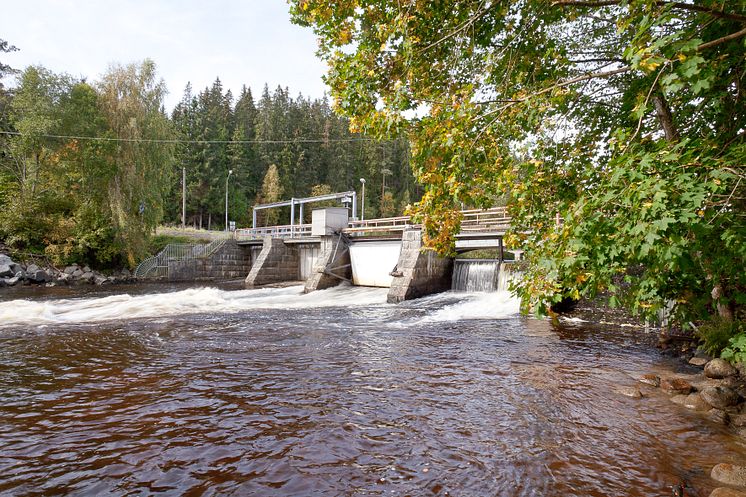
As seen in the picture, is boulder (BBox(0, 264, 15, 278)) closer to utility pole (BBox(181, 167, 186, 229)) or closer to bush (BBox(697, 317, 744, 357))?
utility pole (BBox(181, 167, 186, 229))

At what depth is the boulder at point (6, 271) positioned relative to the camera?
2434 centimetres

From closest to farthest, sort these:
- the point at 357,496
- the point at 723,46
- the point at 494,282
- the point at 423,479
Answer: the point at 357,496, the point at 423,479, the point at 723,46, the point at 494,282

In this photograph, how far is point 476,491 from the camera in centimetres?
408

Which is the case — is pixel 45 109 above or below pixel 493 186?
above

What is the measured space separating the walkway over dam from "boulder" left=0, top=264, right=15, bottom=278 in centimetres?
676

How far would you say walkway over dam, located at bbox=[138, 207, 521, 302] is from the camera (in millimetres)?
19234

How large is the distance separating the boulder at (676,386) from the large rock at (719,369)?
56 cm

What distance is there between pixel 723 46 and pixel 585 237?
3172mm

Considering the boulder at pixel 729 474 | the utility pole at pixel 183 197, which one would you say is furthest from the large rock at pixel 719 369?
the utility pole at pixel 183 197

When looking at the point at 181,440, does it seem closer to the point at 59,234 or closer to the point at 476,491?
the point at 476,491

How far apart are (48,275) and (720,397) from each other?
31334mm

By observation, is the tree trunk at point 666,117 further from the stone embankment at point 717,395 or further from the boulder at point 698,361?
the boulder at point 698,361

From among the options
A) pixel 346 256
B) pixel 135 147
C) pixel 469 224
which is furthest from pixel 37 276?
pixel 469 224

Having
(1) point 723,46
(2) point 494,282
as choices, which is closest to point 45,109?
(2) point 494,282
